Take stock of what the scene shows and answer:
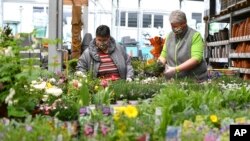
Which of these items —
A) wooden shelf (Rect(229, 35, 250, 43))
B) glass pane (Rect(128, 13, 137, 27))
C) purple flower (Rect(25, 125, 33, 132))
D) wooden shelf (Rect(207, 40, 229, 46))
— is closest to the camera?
purple flower (Rect(25, 125, 33, 132))

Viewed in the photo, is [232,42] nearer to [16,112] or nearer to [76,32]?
[76,32]

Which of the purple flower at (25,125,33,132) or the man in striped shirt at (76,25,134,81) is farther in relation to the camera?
the man in striped shirt at (76,25,134,81)

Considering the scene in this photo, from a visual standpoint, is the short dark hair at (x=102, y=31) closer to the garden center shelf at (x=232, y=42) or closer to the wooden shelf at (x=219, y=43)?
the garden center shelf at (x=232, y=42)

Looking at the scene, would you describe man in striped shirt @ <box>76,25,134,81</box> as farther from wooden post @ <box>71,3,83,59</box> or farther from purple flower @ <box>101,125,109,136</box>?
wooden post @ <box>71,3,83,59</box>

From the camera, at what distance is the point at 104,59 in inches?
174

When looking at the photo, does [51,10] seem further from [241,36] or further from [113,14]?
[113,14]

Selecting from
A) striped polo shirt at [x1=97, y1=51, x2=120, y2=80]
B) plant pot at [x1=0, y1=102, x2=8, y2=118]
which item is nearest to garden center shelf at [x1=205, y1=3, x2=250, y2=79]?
striped polo shirt at [x1=97, y1=51, x2=120, y2=80]

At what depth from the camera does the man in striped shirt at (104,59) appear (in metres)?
4.35

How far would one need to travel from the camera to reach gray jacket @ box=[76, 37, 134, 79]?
4.36m

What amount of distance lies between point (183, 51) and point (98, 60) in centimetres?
78

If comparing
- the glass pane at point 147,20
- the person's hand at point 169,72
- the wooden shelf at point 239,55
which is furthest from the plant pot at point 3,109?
the glass pane at point 147,20

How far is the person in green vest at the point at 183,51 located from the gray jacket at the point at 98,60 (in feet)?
1.13

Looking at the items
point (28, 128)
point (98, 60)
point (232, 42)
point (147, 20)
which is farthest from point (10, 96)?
point (147, 20)

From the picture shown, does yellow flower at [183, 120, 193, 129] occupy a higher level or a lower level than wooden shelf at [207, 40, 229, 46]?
lower
